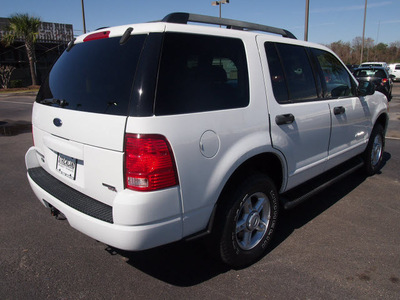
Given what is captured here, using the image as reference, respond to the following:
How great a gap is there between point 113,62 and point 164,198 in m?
1.09

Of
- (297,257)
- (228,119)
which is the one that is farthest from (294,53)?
(297,257)

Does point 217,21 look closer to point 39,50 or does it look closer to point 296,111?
point 296,111

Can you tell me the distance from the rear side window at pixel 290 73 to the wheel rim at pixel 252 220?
3.11 ft

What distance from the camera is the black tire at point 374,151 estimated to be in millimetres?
5035

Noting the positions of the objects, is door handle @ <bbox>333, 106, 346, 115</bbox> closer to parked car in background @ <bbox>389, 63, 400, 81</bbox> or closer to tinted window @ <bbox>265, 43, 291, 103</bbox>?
tinted window @ <bbox>265, 43, 291, 103</bbox>

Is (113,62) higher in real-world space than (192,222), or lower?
higher

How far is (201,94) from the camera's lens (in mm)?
2453

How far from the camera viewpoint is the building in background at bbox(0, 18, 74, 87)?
30.2 meters

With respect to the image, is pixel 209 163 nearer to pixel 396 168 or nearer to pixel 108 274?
pixel 108 274

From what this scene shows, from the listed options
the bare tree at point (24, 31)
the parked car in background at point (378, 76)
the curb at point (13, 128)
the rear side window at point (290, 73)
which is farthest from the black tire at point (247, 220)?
the bare tree at point (24, 31)

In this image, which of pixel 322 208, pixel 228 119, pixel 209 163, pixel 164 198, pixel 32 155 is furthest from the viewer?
pixel 322 208

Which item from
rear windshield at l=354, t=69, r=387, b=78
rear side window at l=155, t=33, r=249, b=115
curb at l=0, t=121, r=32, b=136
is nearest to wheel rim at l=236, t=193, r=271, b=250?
rear side window at l=155, t=33, r=249, b=115

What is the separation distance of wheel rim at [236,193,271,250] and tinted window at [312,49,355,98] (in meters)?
1.57

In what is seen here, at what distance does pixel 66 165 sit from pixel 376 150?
4.67 m
